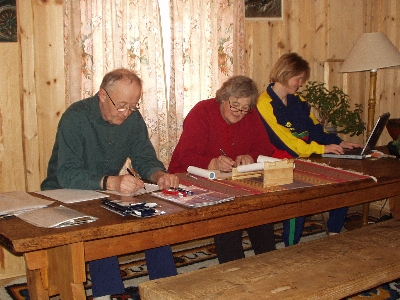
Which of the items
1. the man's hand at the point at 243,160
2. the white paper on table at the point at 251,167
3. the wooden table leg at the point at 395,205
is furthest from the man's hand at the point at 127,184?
the wooden table leg at the point at 395,205

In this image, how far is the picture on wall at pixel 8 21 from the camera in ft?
10.1

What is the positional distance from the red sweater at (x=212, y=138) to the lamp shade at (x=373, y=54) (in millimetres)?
1275

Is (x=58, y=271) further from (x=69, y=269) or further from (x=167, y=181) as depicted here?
(x=167, y=181)

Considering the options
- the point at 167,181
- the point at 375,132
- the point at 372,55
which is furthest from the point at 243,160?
the point at 372,55

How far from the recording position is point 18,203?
6.92ft

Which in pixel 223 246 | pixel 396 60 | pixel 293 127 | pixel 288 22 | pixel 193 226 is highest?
pixel 288 22

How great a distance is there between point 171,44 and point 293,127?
99cm

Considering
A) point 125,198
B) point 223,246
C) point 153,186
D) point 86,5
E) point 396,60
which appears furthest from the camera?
point 396,60

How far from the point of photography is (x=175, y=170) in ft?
10.1

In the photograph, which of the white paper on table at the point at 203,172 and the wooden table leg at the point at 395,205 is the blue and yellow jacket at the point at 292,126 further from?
the white paper on table at the point at 203,172


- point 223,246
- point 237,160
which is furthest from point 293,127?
point 223,246

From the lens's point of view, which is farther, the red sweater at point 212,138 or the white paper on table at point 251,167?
the red sweater at point 212,138

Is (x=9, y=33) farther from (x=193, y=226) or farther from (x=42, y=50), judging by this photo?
(x=193, y=226)

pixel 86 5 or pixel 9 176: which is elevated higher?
pixel 86 5
